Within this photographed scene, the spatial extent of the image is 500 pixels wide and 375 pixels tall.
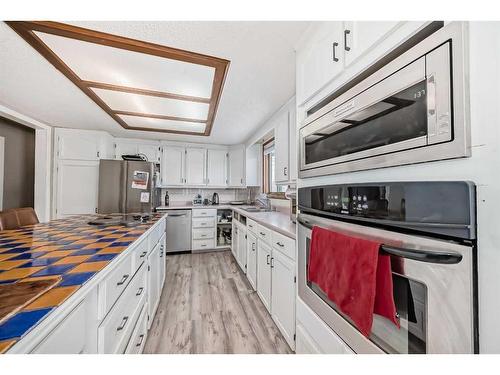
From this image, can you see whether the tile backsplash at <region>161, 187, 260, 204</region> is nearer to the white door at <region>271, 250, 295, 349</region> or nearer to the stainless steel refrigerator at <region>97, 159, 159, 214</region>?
the stainless steel refrigerator at <region>97, 159, 159, 214</region>

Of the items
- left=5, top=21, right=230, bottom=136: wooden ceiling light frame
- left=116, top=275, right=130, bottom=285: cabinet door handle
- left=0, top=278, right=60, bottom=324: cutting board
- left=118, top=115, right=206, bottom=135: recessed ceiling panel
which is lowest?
left=116, top=275, right=130, bottom=285: cabinet door handle

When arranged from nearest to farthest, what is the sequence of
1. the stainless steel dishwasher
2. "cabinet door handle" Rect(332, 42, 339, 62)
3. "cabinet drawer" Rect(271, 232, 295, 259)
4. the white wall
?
1. the white wall
2. "cabinet door handle" Rect(332, 42, 339, 62)
3. "cabinet drawer" Rect(271, 232, 295, 259)
4. the stainless steel dishwasher

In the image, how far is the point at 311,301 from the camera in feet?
3.27

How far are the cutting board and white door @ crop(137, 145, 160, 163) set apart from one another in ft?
11.2

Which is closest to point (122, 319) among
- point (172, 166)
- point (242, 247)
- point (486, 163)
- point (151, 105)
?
point (486, 163)

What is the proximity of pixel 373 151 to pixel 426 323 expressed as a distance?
0.51m

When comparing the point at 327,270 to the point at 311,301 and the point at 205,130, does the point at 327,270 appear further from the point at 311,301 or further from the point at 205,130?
the point at 205,130

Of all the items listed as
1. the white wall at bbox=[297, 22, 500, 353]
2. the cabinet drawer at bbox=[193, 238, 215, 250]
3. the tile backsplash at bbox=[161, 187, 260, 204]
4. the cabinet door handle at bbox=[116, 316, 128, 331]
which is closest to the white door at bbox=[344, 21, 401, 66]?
the white wall at bbox=[297, 22, 500, 353]

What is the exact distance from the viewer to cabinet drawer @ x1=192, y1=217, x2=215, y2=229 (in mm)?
3658

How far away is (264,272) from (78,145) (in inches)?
134

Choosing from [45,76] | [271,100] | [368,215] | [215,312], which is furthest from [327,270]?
[45,76]

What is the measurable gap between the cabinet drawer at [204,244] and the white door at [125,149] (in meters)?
2.01

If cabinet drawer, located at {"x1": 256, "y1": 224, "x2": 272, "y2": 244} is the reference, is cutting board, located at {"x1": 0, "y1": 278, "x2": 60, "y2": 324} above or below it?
above

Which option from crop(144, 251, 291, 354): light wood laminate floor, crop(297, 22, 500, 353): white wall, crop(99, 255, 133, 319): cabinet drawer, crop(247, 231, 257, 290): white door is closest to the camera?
crop(297, 22, 500, 353): white wall
